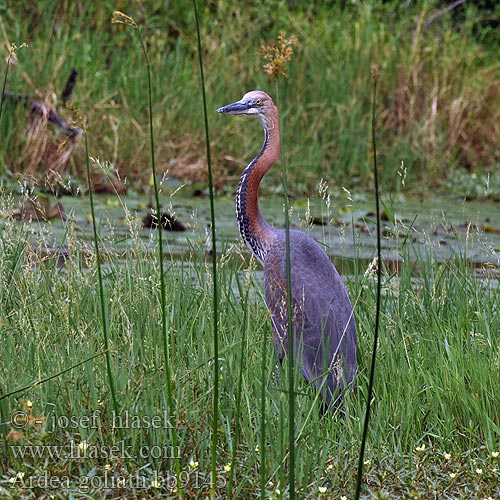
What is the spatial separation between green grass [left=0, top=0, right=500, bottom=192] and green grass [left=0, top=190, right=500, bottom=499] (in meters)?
4.47

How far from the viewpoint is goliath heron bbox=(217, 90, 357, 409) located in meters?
3.28

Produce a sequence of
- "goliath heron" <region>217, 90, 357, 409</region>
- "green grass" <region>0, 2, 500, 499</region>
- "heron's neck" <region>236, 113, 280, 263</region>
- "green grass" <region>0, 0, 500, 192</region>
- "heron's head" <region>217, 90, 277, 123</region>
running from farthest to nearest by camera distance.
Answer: "green grass" <region>0, 0, 500, 192</region>, "heron's head" <region>217, 90, 277, 123</region>, "heron's neck" <region>236, 113, 280, 263</region>, "goliath heron" <region>217, 90, 357, 409</region>, "green grass" <region>0, 2, 500, 499</region>

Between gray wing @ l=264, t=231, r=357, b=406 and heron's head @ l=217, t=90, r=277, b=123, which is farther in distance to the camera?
heron's head @ l=217, t=90, r=277, b=123

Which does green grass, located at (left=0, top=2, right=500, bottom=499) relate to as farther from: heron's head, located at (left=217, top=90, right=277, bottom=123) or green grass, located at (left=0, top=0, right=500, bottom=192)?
green grass, located at (left=0, top=0, right=500, bottom=192)

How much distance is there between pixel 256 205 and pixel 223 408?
1359 mm

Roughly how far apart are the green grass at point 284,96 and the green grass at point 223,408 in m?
4.47

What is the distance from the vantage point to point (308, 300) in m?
3.56

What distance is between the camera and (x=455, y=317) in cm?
384

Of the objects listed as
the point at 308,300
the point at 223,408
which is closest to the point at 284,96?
the point at 308,300

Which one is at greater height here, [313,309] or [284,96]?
[284,96]

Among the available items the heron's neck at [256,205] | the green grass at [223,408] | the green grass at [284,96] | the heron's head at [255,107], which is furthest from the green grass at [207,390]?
the green grass at [284,96]

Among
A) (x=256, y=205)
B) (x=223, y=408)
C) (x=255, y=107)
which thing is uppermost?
(x=255, y=107)

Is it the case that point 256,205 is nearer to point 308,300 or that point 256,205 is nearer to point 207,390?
point 308,300

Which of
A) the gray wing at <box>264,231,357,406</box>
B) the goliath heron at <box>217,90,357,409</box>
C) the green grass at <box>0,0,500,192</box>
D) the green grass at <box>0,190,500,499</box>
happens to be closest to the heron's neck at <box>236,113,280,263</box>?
the goliath heron at <box>217,90,357,409</box>
